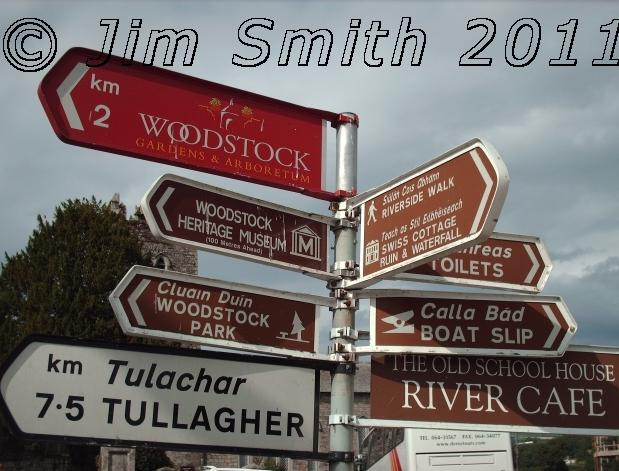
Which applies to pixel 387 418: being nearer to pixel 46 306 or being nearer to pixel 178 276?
pixel 178 276

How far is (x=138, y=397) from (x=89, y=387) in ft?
0.88

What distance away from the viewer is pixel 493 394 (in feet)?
16.6

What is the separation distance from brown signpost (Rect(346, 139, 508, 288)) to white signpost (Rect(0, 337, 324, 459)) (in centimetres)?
79

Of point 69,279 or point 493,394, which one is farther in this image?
point 69,279

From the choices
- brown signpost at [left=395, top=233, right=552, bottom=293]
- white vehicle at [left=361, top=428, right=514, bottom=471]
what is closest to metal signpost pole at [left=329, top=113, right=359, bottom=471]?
brown signpost at [left=395, top=233, right=552, bottom=293]

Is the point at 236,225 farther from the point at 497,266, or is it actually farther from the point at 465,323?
the point at 497,266

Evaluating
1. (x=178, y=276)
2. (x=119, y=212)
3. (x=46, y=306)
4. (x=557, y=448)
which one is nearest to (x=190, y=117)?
(x=178, y=276)

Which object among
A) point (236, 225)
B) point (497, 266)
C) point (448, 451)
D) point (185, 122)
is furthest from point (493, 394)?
point (448, 451)

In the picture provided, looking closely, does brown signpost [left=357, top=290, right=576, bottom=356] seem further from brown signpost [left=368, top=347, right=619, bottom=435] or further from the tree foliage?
the tree foliage

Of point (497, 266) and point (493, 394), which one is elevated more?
point (497, 266)

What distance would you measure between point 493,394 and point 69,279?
29443mm

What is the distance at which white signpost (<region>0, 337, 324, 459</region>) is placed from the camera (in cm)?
439

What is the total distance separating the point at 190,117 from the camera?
17.3 feet

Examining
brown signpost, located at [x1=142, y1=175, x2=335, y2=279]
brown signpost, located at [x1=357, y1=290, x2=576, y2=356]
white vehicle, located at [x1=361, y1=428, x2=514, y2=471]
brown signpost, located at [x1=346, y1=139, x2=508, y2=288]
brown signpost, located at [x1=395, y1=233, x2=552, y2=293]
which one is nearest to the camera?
brown signpost, located at [x1=346, y1=139, x2=508, y2=288]
